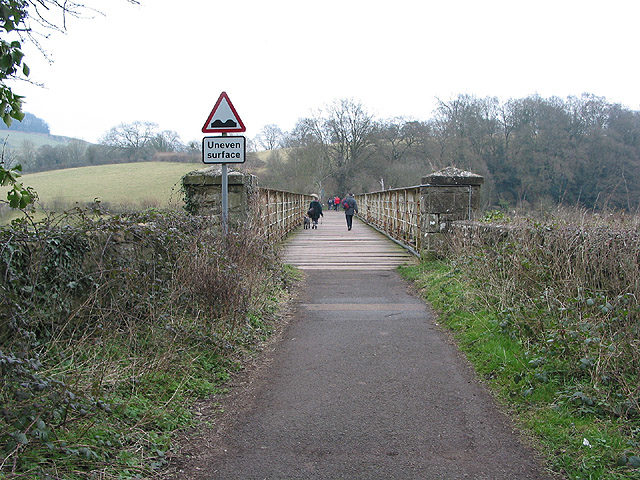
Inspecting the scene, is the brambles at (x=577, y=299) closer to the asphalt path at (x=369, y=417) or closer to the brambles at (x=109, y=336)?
the asphalt path at (x=369, y=417)

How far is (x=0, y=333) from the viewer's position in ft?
10.8

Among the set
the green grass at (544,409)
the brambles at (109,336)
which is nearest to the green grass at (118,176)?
the brambles at (109,336)

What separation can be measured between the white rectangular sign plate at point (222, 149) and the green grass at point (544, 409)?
345cm

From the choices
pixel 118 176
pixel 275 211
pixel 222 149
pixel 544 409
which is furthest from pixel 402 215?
pixel 118 176

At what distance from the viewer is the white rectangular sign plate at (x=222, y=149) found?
6.74 meters

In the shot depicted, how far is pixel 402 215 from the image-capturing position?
1466 centimetres

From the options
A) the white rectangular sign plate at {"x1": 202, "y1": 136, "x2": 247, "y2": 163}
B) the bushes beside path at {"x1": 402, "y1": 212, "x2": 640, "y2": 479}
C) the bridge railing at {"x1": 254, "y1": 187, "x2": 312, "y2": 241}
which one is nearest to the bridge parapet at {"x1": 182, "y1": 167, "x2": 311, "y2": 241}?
the bridge railing at {"x1": 254, "y1": 187, "x2": 312, "y2": 241}

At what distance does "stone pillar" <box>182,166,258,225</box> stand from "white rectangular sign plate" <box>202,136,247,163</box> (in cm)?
155

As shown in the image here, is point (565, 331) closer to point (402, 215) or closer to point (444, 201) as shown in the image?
point (444, 201)

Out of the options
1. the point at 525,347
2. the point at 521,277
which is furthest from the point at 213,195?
the point at 525,347

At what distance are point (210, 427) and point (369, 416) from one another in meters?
1.09

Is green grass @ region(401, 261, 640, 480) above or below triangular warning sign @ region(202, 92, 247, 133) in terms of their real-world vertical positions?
below

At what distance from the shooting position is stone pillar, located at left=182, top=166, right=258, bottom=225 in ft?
27.5

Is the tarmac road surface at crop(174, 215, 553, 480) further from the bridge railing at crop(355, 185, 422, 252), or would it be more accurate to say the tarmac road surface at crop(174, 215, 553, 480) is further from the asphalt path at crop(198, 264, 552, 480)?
the bridge railing at crop(355, 185, 422, 252)
